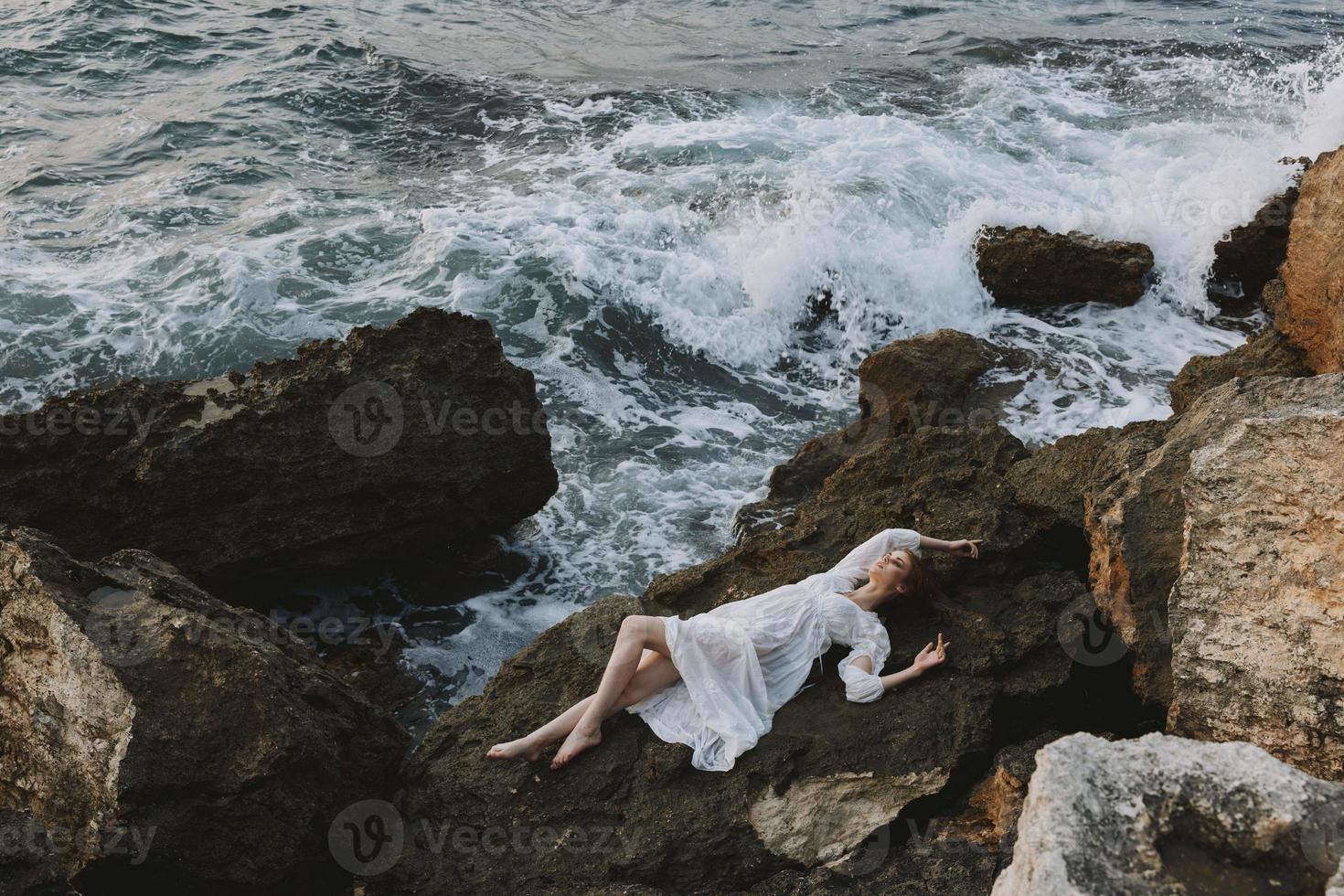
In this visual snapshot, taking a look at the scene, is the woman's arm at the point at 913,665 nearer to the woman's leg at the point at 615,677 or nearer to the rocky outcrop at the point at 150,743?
the woman's leg at the point at 615,677

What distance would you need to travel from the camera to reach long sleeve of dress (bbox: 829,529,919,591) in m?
5.61

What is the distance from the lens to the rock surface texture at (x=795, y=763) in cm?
450

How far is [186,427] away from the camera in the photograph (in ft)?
20.8

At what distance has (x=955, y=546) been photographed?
222 inches

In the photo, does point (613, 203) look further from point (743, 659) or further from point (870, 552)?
point (743, 659)

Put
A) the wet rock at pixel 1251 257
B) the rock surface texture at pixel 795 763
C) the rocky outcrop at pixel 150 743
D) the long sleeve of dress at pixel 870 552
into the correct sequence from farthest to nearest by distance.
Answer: the wet rock at pixel 1251 257 → the long sleeve of dress at pixel 870 552 → the rock surface texture at pixel 795 763 → the rocky outcrop at pixel 150 743

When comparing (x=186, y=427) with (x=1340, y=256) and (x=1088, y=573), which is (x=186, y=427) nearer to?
(x=1088, y=573)

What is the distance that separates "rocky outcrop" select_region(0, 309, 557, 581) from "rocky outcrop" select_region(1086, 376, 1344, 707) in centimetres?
359

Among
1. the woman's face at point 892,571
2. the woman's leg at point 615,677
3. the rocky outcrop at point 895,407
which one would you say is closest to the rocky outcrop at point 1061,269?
the rocky outcrop at point 895,407

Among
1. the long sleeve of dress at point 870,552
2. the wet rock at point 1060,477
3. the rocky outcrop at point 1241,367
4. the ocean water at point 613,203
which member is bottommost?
the ocean water at point 613,203

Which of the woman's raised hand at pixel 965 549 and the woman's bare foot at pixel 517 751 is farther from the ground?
the woman's raised hand at pixel 965 549

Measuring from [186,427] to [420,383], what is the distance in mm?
1323

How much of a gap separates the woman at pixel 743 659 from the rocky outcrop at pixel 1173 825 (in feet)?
7.25

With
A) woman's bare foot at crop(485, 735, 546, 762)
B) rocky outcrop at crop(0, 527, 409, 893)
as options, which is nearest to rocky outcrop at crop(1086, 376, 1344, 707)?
woman's bare foot at crop(485, 735, 546, 762)
